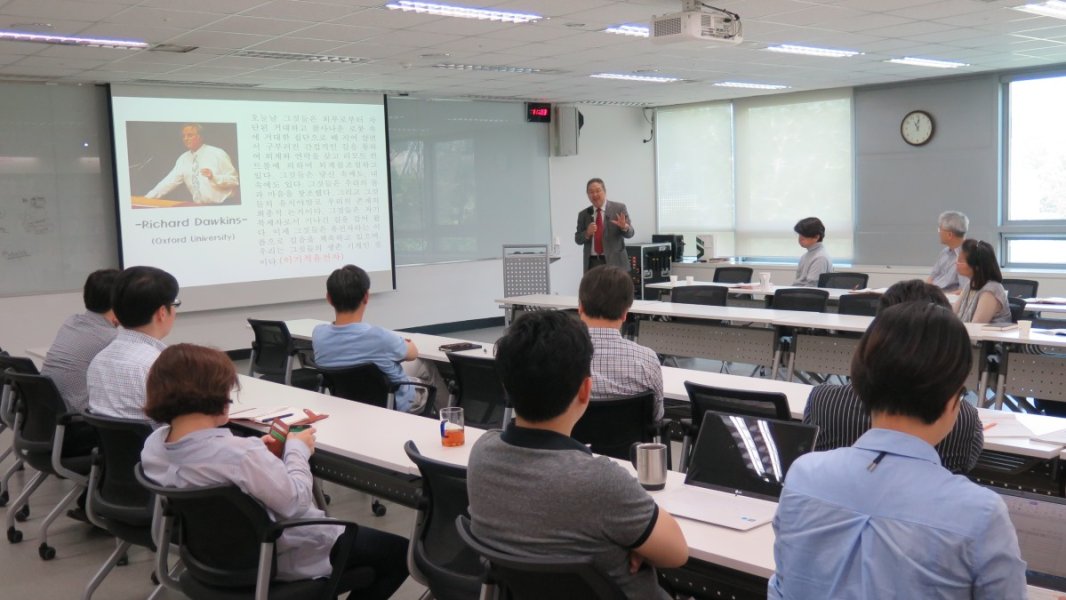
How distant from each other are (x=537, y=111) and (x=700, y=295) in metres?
5.04

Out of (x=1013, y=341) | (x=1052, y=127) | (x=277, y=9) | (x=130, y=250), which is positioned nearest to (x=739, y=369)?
(x=1013, y=341)

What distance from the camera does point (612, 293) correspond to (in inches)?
141

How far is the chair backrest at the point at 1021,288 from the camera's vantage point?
741 centimetres

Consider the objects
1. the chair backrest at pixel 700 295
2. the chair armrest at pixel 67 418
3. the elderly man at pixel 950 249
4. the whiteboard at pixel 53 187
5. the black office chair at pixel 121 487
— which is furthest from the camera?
the whiteboard at pixel 53 187

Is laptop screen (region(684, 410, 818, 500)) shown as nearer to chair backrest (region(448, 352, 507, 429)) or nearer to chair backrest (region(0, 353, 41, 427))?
chair backrest (region(448, 352, 507, 429))

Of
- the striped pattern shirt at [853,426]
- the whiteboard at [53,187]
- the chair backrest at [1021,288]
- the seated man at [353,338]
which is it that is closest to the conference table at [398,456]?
the seated man at [353,338]

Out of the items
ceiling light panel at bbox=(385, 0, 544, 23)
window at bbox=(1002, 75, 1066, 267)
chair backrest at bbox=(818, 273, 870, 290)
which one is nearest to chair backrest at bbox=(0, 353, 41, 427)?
ceiling light panel at bbox=(385, 0, 544, 23)

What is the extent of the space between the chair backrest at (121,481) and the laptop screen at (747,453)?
6.30 ft

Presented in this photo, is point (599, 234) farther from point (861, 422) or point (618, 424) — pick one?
point (861, 422)

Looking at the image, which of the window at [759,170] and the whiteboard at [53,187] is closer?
the whiteboard at [53,187]

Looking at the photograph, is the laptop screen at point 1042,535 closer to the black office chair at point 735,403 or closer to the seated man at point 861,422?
the seated man at point 861,422

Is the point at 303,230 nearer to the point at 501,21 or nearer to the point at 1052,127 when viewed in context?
the point at 501,21

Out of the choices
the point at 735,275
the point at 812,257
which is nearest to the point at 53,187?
the point at 735,275

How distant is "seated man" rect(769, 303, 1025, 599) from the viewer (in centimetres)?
137
